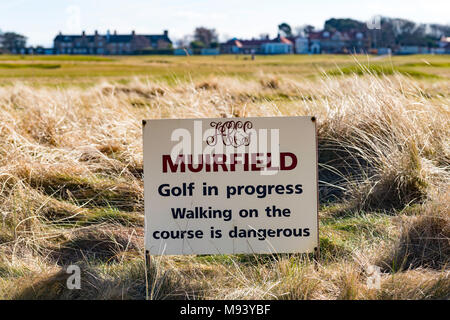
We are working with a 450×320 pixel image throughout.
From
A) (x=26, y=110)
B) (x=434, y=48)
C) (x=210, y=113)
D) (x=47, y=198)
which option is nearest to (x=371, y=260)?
(x=47, y=198)

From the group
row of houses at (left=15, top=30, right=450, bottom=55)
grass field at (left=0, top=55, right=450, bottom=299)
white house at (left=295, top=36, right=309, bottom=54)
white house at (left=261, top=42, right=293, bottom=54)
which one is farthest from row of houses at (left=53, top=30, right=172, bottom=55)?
grass field at (left=0, top=55, right=450, bottom=299)

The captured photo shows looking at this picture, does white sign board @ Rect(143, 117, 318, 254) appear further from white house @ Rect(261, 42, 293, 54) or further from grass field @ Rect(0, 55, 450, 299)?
white house @ Rect(261, 42, 293, 54)

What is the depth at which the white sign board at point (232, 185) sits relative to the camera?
12.9 feet

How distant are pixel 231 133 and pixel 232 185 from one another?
1.11ft

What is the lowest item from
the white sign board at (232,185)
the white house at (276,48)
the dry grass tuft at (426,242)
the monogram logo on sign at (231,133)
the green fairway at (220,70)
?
the dry grass tuft at (426,242)

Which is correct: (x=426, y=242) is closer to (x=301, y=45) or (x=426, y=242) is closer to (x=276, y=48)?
(x=276, y=48)

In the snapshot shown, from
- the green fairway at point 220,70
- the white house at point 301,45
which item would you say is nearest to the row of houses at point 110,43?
the white house at point 301,45

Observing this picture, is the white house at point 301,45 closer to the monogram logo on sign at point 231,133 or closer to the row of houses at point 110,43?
the row of houses at point 110,43

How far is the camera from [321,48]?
124 m

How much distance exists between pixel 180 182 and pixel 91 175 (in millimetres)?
2440

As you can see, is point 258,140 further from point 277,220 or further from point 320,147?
point 320,147

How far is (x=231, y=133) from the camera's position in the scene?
3.94m

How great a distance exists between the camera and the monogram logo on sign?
3.92 metres

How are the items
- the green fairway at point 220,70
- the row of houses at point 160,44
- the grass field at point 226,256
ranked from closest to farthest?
the grass field at point 226,256 < the green fairway at point 220,70 < the row of houses at point 160,44
